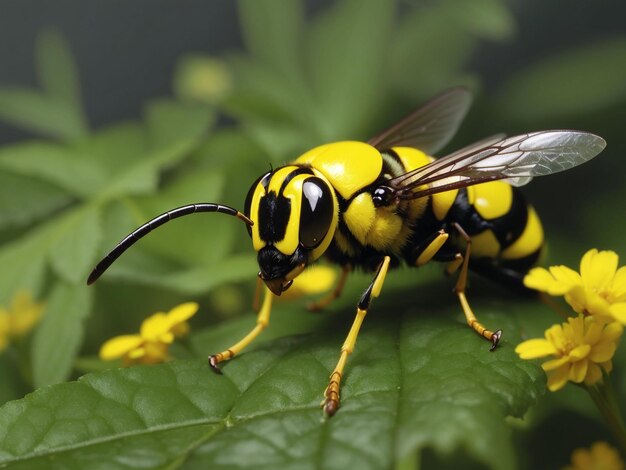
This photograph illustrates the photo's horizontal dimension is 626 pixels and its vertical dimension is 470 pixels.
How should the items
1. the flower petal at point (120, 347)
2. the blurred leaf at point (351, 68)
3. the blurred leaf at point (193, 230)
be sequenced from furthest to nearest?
1. the blurred leaf at point (351, 68)
2. the blurred leaf at point (193, 230)
3. the flower petal at point (120, 347)

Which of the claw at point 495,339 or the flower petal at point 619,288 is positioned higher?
the flower petal at point 619,288

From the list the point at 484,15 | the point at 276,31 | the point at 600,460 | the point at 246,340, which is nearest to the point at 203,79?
the point at 276,31

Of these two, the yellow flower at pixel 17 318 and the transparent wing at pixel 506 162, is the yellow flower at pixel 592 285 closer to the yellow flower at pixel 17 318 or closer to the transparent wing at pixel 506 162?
the transparent wing at pixel 506 162

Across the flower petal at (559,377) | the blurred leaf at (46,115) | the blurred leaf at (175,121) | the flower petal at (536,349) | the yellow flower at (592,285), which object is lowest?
the flower petal at (559,377)

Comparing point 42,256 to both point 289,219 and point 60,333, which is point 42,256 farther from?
point 289,219

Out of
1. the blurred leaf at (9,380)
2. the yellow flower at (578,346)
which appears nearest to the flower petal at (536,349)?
the yellow flower at (578,346)

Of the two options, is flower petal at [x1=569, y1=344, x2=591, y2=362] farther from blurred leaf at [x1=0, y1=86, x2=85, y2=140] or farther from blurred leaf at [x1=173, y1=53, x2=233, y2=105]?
blurred leaf at [x1=173, y1=53, x2=233, y2=105]

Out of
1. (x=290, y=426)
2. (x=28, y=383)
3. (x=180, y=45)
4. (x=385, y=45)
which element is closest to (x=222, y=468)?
(x=290, y=426)
